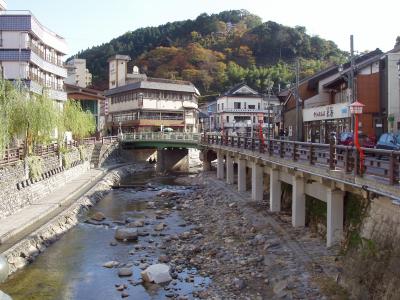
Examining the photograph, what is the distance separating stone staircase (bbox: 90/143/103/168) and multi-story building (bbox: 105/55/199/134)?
664 inches

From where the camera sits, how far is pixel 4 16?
4228 cm

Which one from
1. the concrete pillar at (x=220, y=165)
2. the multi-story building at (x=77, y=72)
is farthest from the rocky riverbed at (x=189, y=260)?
the multi-story building at (x=77, y=72)

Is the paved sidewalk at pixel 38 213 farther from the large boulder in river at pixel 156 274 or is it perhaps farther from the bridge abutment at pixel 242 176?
the bridge abutment at pixel 242 176

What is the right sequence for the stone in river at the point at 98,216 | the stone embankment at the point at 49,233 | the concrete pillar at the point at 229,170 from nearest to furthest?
the stone embankment at the point at 49,233
the stone in river at the point at 98,216
the concrete pillar at the point at 229,170

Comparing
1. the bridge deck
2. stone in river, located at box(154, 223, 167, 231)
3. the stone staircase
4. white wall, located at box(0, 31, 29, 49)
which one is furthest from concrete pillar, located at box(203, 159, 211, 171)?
stone in river, located at box(154, 223, 167, 231)

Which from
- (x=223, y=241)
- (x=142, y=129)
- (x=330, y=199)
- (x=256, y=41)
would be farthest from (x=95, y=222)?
(x=256, y=41)

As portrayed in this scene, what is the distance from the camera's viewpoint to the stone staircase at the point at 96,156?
52.5m

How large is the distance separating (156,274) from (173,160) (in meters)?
43.0

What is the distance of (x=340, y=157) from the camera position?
54.3 ft

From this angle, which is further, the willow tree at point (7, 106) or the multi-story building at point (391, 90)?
the multi-story building at point (391, 90)

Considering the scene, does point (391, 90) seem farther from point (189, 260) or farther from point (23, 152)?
point (23, 152)

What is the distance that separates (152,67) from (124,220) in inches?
3900

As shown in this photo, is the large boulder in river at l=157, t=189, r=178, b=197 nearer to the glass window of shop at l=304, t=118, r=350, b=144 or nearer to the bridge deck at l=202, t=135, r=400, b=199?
the bridge deck at l=202, t=135, r=400, b=199

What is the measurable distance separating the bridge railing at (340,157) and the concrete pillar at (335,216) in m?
1.13
